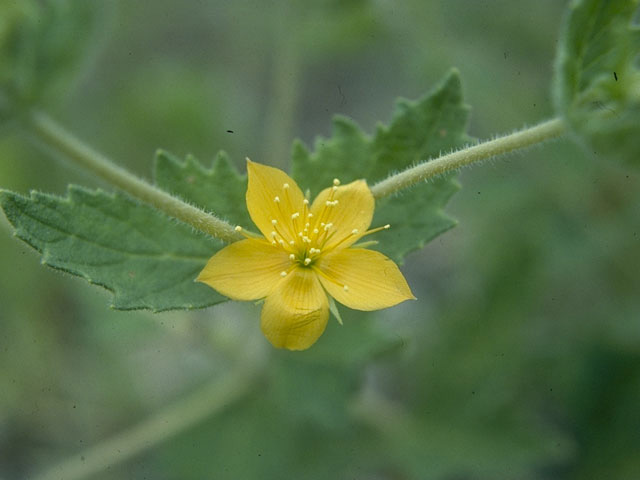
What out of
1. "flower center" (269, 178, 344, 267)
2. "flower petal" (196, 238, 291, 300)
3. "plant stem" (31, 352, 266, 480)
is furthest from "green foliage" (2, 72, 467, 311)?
"plant stem" (31, 352, 266, 480)

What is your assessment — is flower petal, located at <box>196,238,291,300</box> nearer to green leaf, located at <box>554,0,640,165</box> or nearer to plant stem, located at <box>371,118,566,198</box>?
plant stem, located at <box>371,118,566,198</box>

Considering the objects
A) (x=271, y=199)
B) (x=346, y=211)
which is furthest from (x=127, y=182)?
(x=346, y=211)

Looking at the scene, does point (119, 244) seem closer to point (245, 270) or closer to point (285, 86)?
point (245, 270)

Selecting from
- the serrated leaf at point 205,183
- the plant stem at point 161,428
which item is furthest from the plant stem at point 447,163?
the plant stem at point 161,428

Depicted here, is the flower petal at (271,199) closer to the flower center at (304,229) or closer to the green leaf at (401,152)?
the flower center at (304,229)

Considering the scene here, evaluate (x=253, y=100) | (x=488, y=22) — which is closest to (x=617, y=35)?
(x=488, y=22)

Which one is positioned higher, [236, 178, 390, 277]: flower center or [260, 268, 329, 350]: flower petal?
[236, 178, 390, 277]: flower center

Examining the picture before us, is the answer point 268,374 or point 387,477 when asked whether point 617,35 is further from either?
point 387,477
